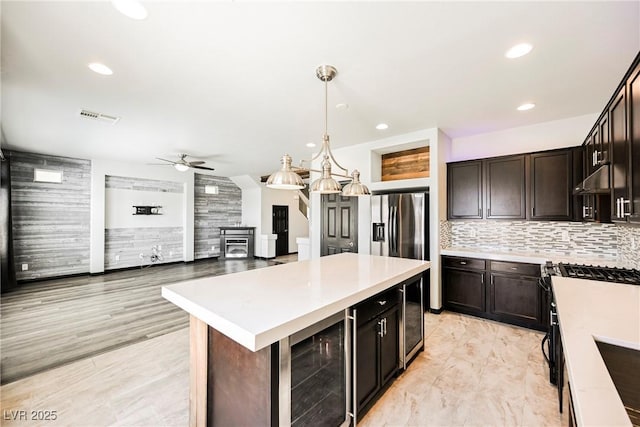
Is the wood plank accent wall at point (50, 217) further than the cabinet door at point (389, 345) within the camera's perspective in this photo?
Yes

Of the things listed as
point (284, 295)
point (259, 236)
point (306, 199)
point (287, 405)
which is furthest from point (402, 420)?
point (306, 199)

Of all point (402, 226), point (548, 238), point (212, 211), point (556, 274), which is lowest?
point (556, 274)

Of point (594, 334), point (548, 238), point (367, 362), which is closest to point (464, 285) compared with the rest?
point (548, 238)

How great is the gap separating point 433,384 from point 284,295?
5.46 feet

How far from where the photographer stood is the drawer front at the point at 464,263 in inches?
144

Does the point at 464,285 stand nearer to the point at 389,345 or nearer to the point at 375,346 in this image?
the point at 389,345

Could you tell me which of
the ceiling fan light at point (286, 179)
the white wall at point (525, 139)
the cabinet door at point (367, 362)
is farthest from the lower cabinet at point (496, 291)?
the ceiling fan light at point (286, 179)

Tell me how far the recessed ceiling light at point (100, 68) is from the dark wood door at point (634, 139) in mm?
3932

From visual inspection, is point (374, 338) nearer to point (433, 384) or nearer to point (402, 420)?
point (402, 420)

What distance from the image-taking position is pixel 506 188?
372cm

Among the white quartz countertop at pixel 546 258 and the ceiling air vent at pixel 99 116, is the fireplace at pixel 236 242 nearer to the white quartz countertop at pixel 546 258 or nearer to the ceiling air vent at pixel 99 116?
the ceiling air vent at pixel 99 116

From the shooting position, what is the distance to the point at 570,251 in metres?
3.54

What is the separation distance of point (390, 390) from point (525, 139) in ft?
13.0

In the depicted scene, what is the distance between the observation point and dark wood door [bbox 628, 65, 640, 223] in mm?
1572
